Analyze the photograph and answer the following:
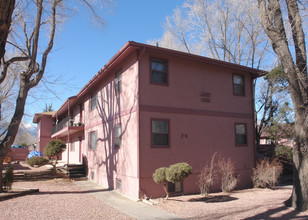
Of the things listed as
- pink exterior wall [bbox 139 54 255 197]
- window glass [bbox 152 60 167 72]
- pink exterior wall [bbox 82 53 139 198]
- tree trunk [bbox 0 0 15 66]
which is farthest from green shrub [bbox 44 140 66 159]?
→ tree trunk [bbox 0 0 15 66]

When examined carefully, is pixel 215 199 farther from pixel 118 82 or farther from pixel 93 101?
pixel 93 101

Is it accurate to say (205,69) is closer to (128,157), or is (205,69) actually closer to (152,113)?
(152,113)

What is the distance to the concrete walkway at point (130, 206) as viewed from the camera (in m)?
7.82

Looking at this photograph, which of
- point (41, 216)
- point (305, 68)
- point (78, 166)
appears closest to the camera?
point (41, 216)

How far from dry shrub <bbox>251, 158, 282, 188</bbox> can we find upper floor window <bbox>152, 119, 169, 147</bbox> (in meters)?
4.63

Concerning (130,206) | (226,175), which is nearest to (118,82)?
(130,206)

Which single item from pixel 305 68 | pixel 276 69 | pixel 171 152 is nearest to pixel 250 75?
pixel 276 69

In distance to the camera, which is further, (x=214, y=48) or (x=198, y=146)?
(x=214, y=48)

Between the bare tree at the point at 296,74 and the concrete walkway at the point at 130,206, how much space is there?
4.26 m

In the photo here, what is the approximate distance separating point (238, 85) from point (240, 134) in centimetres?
261

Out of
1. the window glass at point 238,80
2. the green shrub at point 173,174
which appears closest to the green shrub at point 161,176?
the green shrub at point 173,174

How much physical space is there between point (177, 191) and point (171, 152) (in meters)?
1.61

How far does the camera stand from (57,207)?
8.83m

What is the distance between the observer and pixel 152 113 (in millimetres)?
10617
